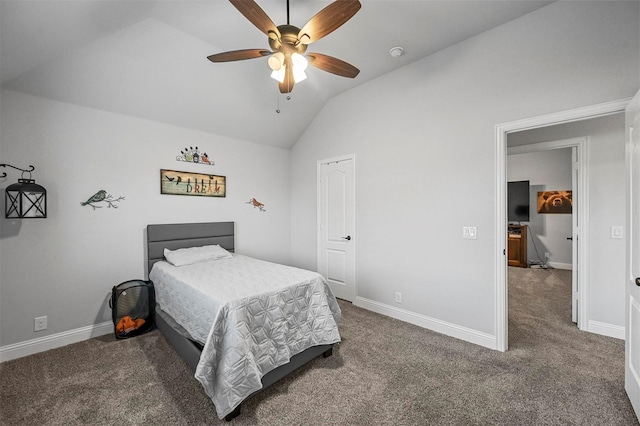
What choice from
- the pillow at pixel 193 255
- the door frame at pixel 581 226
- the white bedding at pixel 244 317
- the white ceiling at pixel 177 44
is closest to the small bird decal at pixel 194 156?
the white ceiling at pixel 177 44

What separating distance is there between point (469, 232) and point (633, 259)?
3.57 ft

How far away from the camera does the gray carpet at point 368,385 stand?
66.8 inches

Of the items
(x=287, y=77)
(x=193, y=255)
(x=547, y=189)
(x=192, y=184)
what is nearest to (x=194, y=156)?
(x=192, y=184)

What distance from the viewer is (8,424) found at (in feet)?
5.44

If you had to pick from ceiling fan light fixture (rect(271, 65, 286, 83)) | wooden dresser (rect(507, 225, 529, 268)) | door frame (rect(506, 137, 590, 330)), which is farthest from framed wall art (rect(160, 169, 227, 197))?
wooden dresser (rect(507, 225, 529, 268))

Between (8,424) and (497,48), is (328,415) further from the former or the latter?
(497,48)

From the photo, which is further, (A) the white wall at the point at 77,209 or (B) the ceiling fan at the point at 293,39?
(A) the white wall at the point at 77,209

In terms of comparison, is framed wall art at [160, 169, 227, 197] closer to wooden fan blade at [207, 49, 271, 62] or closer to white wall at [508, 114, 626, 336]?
wooden fan blade at [207, 49, 271, 62]

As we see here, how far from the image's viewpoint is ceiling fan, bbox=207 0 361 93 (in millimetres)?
1539

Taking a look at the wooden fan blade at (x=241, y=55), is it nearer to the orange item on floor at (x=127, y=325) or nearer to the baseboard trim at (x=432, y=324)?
the orange item on floor at (x=127, y=325)

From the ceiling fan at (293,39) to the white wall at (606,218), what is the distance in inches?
110

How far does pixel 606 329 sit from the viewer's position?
107 inches

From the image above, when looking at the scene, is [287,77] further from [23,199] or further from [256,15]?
[23,199]

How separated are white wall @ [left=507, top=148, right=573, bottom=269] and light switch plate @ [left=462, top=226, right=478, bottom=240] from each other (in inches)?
184
